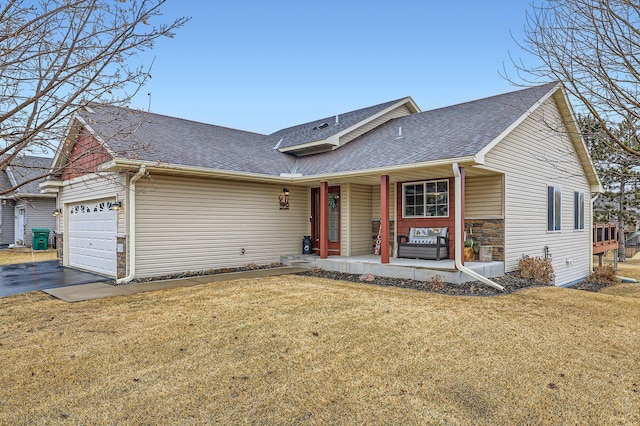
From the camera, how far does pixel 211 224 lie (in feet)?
35.0

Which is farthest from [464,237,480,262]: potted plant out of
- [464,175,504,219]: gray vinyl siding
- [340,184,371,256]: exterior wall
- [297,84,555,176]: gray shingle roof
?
[340,184,371,256]: exterior wall

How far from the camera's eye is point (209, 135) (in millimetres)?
13109

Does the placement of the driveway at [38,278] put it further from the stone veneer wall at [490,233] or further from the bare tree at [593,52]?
the bare tree at [593,52]

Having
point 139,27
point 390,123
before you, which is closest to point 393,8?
point 390,123

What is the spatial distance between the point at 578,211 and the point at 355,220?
8.30 meters

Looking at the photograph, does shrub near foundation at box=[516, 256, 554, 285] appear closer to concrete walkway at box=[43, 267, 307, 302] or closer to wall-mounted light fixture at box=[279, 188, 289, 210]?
concrete walkway at box=[43, 267, 307, 302]

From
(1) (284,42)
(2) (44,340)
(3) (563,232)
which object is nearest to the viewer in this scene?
(2) (44,340)

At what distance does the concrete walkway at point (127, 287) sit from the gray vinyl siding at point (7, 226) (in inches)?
676

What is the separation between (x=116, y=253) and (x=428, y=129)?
9254mm

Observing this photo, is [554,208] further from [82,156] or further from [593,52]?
[82,156]

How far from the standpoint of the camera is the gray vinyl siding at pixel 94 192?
9.23 meters

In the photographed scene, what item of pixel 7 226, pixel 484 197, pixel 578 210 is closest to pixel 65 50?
pixel 484 197

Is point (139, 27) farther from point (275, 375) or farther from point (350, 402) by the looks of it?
point (350, 402)

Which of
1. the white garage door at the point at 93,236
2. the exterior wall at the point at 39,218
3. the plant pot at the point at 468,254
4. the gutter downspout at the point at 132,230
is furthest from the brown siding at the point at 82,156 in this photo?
the exterior wall at the point at 39,218
